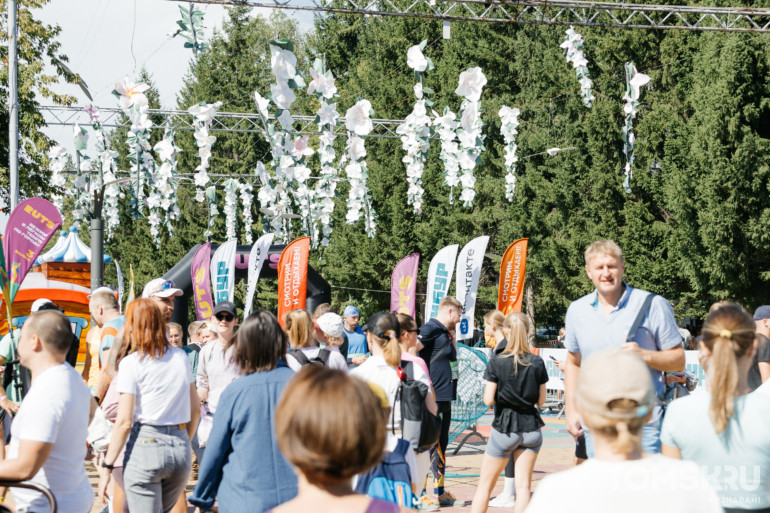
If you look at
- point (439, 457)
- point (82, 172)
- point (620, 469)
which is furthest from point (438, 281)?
point (82, 172)

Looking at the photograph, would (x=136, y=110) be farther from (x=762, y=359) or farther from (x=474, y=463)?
(x=762, y=359)

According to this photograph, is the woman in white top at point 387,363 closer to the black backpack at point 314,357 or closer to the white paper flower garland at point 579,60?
the black backpack at point 314,357

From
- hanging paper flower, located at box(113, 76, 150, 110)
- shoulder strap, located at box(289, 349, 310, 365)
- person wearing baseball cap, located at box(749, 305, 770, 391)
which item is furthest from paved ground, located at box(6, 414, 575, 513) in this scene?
hanging paper flower, located at box(113, 76, 150, 110)

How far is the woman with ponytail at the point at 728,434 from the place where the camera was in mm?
3178

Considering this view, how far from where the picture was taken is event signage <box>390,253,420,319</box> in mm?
15195

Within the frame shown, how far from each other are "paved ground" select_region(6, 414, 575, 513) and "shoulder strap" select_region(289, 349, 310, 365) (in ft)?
8.76

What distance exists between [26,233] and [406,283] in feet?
22.2

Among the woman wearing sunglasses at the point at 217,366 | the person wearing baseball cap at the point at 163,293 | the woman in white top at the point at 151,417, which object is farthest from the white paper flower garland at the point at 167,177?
the woman in white top at the point at 151,417

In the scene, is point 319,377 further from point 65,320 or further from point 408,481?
point 65,320

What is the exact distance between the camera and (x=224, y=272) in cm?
1559

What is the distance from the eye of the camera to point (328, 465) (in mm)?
2127

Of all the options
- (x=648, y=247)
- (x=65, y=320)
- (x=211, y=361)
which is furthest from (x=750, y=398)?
(x=648, y=247)

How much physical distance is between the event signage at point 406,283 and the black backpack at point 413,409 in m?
9.23

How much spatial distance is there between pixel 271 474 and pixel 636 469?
1.79m
